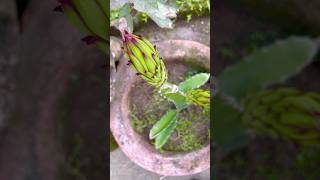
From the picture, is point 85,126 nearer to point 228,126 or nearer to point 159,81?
point 228,126

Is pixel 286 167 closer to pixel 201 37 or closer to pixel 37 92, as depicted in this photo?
pixel 37 92

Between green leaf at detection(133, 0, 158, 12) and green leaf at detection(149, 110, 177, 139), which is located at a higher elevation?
green leaf at detection(133, 0, 158, 12)

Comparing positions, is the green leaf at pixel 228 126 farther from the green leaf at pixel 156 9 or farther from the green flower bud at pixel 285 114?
the green leaf at pixel 156 9

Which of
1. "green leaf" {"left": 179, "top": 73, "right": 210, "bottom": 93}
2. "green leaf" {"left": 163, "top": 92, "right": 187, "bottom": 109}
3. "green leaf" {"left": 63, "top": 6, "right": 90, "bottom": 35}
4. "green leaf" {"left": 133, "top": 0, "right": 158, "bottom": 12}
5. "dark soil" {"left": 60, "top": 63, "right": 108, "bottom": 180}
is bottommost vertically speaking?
"green leaf" {"left": 163, "top": 92, "right": 187, "bottom": 109}

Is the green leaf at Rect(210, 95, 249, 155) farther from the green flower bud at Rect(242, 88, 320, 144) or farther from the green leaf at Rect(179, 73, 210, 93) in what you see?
the green leaf at Rect(179, 73, 210, 93)

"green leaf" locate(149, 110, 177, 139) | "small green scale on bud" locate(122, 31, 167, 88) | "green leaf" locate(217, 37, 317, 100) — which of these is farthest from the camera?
"green leaf" locate(149, 110, 177, 139)

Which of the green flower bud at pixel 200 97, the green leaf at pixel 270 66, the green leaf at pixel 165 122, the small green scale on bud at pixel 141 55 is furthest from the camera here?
the green leaf at pixel 165 122

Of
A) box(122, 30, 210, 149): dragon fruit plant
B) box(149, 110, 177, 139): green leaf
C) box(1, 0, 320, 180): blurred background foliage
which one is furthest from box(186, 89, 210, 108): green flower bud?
box(1, 0, 320, 180): blurred background foliage

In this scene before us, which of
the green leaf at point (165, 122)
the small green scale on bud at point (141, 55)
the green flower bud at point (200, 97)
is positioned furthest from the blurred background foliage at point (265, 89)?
the green leaf at point (165, 122)
